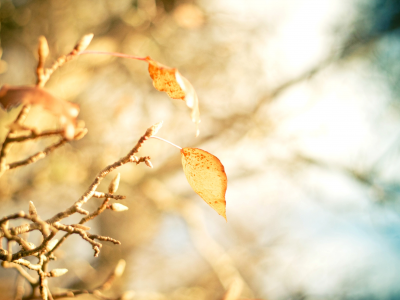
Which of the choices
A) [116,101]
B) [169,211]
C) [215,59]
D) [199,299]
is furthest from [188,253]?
[215,59]

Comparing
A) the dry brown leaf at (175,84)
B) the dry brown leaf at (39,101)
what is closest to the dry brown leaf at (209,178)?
the dry brown leaf at (175,84)

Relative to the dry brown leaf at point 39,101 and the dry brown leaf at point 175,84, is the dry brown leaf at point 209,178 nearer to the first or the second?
the dry brown leaf at point 175,84

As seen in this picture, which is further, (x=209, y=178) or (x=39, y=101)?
(x=209, y=178)

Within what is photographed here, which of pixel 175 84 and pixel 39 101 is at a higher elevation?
pixel 175 84

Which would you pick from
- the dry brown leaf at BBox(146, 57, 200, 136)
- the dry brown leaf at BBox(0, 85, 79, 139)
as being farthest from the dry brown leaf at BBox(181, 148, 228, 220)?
the dry brown leaf at BBox(0, 85, 79, 139)

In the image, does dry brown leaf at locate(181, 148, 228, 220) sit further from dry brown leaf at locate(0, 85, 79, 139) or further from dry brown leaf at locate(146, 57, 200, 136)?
dry brown leaf at locate(0, 85, 79, 139)
